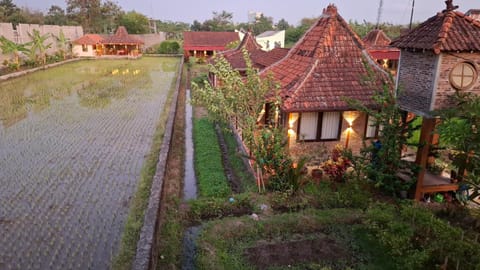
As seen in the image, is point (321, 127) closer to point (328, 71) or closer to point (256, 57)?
point (328, 71)

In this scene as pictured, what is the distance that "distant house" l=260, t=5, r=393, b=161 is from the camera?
33.2 feet

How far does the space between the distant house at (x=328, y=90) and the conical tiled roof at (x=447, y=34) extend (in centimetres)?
178

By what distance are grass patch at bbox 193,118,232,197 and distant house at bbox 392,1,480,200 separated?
5069 millimetres

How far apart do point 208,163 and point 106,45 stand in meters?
42.1

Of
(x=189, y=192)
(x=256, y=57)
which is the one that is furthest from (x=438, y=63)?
(x=256, y=57)

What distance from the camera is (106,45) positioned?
1886 inches

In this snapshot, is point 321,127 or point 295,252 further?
point 321,127

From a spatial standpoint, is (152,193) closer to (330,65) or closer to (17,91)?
(330,65)

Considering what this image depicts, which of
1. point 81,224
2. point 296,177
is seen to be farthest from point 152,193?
point 296,177

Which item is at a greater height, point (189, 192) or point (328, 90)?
point (328, 90)

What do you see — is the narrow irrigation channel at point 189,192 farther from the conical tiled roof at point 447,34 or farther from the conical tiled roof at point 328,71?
the conical tiled roof at point 447,34

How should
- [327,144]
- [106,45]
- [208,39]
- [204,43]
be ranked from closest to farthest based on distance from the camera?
[327,144] → [204,43] → [208,39] → [106,45]

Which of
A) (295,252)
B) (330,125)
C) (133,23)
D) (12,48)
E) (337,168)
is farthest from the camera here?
(133,23)

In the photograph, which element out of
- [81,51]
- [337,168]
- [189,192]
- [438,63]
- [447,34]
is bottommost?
[189,192]
